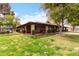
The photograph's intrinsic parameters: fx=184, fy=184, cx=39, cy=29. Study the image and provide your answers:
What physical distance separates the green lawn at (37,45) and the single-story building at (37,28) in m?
0.05

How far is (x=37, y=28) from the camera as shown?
1.81 meters

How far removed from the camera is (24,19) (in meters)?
1.79

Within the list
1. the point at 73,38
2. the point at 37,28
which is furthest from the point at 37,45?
the point at 73,38

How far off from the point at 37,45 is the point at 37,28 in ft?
0.55

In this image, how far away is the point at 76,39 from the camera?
1795 millimetres

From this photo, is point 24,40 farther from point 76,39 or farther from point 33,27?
point 76,39

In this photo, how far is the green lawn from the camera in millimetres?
1750

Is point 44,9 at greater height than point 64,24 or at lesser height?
greater

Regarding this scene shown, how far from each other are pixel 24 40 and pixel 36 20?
0.23 meters

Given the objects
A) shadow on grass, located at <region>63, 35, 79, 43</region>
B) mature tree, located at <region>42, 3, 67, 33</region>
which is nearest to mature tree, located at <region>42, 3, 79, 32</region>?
mature tree, located at <region>42, 3, 67, 33</region>

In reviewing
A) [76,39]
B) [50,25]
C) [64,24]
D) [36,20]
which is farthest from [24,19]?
[76,39]

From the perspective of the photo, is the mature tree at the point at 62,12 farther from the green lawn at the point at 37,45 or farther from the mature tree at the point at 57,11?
the green lawn at the point at 37,45

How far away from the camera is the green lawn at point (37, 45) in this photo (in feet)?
5.74

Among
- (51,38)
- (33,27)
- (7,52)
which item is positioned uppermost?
(33,27)
